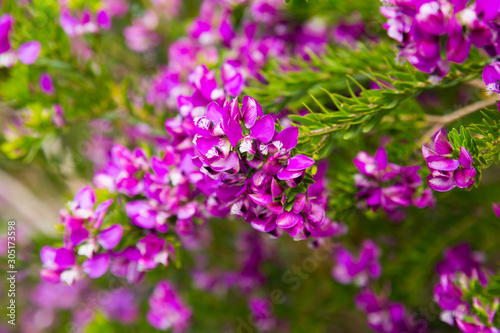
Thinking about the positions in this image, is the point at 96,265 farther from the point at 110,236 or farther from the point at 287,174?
the point at 287,174

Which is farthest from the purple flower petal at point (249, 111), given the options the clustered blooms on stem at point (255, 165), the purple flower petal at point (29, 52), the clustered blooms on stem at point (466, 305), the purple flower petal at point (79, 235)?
the purple flower petal at point (29, 52)

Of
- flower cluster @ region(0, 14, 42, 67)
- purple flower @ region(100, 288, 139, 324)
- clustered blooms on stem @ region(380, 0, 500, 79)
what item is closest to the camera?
clustered blooms on stem @ region(380, 0, 500, 79)

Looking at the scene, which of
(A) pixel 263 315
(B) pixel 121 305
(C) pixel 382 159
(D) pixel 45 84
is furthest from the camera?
(B) pixel 121 305

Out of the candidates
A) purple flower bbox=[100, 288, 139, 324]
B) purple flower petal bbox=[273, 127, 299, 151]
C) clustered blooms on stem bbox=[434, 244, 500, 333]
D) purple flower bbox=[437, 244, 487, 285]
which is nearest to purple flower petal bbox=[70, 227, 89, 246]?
Result: purple flower petal bbox=[273, 127, 299, 151]

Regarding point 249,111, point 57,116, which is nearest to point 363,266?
point 249,111

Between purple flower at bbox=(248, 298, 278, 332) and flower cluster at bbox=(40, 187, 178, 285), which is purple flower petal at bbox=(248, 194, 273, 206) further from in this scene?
purple flower at bbox=(248, 298, 278, 332)

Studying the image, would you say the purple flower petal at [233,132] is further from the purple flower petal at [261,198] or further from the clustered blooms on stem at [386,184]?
the clustered blooms on stem at [386,184]
